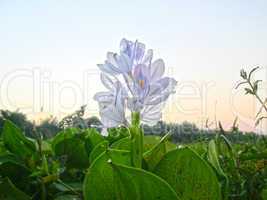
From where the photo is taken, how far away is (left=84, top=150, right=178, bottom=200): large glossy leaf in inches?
20.3

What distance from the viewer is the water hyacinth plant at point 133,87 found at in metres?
0.62

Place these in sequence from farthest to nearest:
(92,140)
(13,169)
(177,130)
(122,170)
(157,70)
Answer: (177,130) → (92,140) → (13,169) → (157,70) → (122,170)

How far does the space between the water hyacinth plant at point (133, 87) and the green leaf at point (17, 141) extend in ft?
0.77

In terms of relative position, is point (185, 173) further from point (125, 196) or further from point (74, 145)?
point (74, 145)

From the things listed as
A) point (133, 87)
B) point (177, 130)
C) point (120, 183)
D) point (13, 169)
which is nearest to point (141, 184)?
point (120, 183)

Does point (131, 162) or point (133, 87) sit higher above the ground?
point (133, 87)

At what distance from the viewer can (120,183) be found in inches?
20.9

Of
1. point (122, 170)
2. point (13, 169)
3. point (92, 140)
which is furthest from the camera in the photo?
point (92, 140)

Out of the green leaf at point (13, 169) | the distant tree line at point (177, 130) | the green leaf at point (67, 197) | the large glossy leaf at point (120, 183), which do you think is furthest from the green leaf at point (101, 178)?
the distant tree line at point (177, 130)

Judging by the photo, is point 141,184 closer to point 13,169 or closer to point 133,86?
point 133,86

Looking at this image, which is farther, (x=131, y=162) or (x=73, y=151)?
(x=73, y=151)

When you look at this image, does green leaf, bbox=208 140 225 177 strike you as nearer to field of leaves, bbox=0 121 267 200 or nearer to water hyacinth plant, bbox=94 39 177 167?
field of leaves, bbox=0 121 267 200

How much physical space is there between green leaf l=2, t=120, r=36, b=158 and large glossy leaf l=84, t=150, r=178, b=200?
0.28 metres

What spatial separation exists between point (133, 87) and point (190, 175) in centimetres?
15
